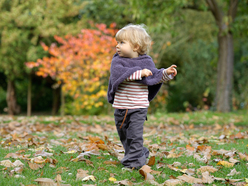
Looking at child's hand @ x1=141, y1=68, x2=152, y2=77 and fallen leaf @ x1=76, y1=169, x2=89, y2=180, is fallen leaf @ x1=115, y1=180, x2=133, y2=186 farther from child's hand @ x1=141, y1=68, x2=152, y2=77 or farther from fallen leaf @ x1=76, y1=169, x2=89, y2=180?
child's hand @ x1=141, y1=68, x2=152, y2=77

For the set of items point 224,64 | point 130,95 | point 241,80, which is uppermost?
point 224,64

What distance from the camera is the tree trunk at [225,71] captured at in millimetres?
9430

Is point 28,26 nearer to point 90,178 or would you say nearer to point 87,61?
point 87,61

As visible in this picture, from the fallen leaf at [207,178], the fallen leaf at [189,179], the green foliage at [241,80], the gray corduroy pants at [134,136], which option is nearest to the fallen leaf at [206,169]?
the fallen leaf at [207,178]

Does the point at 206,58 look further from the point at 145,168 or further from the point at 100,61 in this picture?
the point at 145,168

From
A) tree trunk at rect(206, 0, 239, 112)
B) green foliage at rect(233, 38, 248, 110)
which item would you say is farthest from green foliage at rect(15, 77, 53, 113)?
tree trunk at rect(206, 0, 239, 112)

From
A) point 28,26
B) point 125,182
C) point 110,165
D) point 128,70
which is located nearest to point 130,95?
point 128,70

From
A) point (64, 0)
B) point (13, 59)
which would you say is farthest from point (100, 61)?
point (13, 59)

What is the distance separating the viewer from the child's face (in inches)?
110

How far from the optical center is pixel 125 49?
2.79 metres

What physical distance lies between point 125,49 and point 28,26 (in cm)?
1109

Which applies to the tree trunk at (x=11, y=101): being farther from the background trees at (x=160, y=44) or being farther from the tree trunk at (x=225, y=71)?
the tree trunk at (x=225, y=71)

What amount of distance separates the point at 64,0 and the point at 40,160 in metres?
10.8

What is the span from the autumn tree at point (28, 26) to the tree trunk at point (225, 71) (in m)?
6.05
